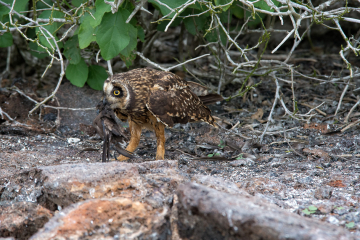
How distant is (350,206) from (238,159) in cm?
163

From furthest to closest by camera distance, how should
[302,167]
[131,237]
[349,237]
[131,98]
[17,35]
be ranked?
[17,35] → [131,98] → [302,167] → [131,237] → [349,237]

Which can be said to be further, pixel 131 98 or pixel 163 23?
pixel 163 23

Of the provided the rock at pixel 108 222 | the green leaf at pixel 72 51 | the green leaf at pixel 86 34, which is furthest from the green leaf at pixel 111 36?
the rock at pixel 108 222

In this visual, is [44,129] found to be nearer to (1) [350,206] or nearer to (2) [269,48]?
(1) [350,206]

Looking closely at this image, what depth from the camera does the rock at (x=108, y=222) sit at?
6.88ft

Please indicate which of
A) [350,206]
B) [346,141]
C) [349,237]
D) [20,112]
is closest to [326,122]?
[346,141]

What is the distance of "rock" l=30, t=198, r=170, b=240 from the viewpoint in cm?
210

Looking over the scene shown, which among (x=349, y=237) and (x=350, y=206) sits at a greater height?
(x=349, y=237)

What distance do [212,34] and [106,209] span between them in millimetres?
3899

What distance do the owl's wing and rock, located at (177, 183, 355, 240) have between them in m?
1.92

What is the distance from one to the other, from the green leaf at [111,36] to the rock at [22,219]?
2.16m

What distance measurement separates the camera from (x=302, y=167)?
12.3ft

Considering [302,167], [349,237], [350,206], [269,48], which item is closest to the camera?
[349,237]

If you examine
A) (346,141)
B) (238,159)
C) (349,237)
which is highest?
(349,237)
